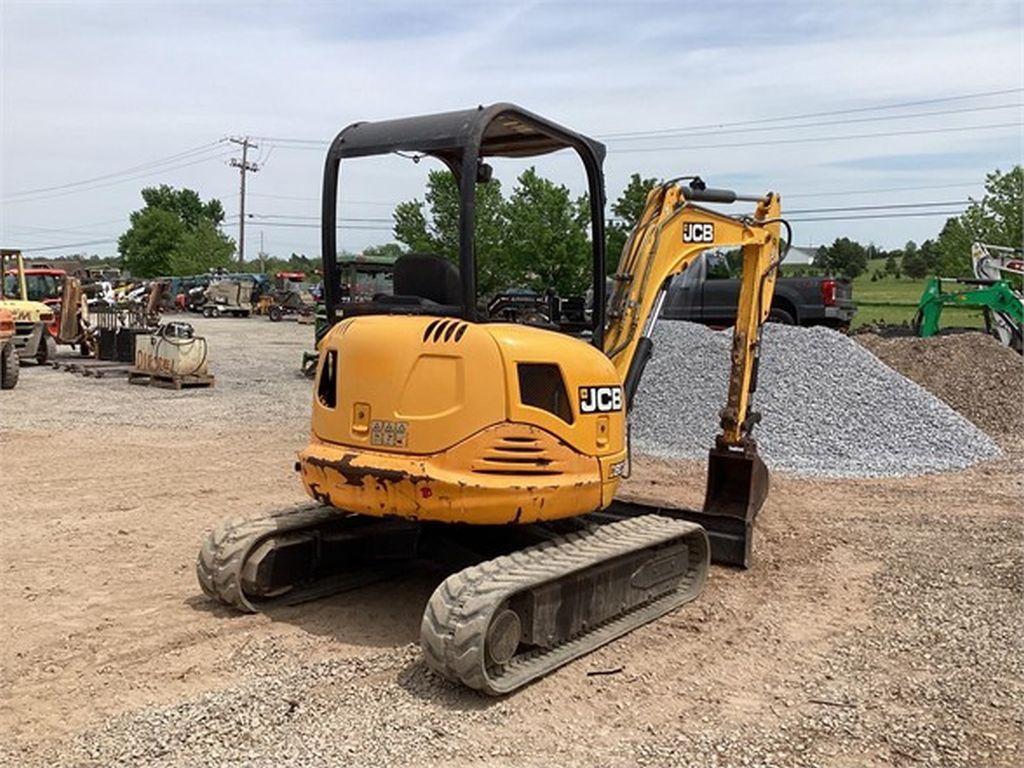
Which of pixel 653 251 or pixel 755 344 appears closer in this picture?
pixel 653 251

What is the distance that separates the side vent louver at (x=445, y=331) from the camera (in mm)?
4863

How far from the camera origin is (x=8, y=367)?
53.7 ft

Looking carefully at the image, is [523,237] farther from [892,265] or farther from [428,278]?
[892,265]

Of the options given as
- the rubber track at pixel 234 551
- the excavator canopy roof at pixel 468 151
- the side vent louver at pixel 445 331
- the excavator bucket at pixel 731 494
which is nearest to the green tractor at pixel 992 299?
the excavator bucket at pixel 731 494

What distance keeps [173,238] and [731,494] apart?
80430mm

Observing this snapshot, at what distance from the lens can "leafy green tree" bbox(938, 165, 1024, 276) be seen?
42562 millimetres

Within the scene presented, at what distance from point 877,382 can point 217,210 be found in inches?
3503

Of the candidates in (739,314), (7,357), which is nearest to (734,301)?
(739,314)

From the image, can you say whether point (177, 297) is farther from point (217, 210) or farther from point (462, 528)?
point (462, 528)

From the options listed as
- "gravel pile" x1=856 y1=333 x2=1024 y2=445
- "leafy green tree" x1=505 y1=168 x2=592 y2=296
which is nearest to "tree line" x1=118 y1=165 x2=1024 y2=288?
"leafy green tree" x1=505 y1=168 x2=592 y2=296

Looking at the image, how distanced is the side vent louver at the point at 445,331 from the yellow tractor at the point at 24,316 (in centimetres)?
1631

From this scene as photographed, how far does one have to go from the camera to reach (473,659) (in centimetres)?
425

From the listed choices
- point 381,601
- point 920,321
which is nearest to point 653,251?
point 381,601

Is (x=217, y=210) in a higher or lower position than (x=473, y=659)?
higher
